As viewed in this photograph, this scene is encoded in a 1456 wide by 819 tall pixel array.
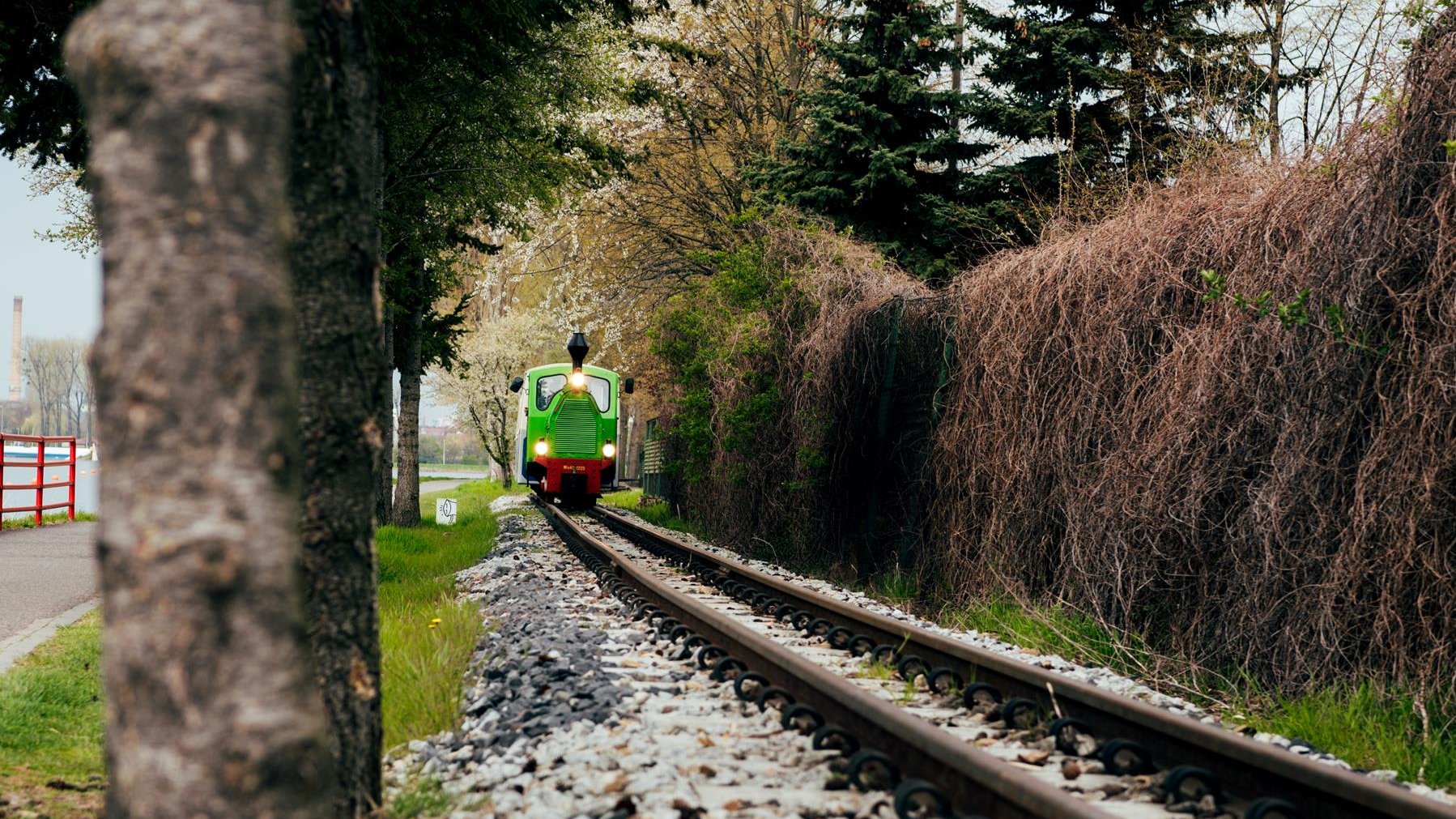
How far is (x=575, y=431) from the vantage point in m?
20.0

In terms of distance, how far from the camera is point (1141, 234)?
6.51 m

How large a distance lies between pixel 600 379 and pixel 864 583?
11507 mm

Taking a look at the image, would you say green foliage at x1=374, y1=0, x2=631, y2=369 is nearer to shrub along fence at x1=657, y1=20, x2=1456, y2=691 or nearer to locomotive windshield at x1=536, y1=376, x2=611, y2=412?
shrub along fence at x1=657, y1=20, x2=1456, y2=691

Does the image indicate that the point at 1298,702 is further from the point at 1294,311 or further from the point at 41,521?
the point at 41,521

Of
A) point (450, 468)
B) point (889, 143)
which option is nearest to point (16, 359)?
point (450, 468)

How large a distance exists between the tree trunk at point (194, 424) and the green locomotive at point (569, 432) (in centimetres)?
1771

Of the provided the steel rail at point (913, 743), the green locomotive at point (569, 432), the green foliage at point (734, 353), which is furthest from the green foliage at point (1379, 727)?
the green locomotive at point (569, 432)

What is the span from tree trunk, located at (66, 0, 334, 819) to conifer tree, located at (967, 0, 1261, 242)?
1452 centimetres

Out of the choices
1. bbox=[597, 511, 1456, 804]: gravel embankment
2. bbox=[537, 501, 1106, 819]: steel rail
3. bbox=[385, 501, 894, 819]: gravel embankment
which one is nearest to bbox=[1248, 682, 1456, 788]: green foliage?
bbox=[597, 511, 1456, 804]: gravel embankment

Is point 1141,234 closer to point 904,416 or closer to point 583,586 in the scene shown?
point 904,416

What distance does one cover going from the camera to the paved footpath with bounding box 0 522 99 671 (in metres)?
7.49

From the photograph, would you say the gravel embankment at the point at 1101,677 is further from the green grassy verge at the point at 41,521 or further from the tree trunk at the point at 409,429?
the green grassy verge at the point at 41,521

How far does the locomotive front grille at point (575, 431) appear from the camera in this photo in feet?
65.4

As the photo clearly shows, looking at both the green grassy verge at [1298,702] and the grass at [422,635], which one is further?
the grass at [422,635]
